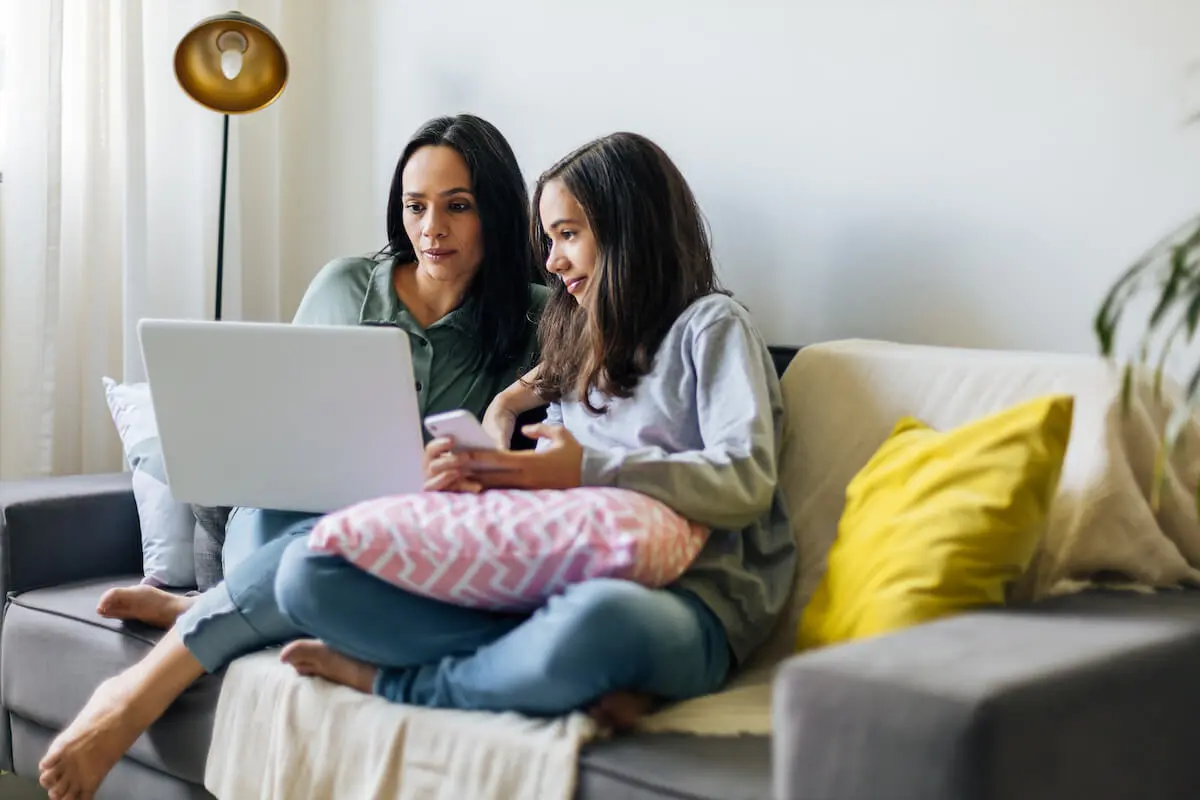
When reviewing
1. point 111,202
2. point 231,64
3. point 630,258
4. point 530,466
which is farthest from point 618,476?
point 111,202

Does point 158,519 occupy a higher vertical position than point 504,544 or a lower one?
lower

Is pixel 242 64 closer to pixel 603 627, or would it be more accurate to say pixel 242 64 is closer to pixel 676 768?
pixel 603 627

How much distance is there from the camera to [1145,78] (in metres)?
1.84

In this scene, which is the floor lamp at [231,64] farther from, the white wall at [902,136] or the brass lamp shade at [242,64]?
the white wall at [902,136]

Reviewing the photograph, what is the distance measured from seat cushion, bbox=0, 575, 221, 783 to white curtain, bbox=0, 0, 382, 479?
0.66m

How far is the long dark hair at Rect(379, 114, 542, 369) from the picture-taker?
2.33 metres

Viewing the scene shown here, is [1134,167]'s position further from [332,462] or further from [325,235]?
[325,235]

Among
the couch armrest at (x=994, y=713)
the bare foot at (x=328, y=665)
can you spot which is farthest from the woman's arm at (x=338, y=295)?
the couch armrest at (x=994, y=713)

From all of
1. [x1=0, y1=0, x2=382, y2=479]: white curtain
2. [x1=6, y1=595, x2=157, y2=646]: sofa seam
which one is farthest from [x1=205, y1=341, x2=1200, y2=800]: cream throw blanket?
[x1=0, y1=0, x2=382, y2=479]: white curtain

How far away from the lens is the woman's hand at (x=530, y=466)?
1734 mm

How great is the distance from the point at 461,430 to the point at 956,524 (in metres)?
0.57

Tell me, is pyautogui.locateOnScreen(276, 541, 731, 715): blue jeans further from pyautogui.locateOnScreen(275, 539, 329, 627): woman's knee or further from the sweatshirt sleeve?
the sweatshirt sleeve

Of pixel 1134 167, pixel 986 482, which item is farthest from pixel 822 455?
pixel 1134 167

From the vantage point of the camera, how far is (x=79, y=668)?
2.08 metres
